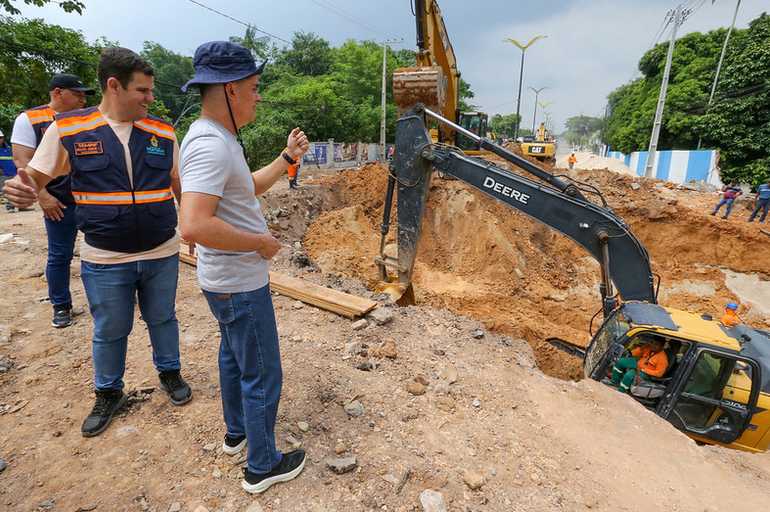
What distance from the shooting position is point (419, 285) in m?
8.00

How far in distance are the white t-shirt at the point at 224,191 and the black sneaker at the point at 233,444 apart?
0.93 m

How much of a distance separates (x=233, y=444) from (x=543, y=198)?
11.7 feet

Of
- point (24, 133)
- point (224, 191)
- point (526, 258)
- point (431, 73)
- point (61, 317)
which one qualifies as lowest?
point (526, 258)

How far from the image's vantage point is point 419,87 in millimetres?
4344

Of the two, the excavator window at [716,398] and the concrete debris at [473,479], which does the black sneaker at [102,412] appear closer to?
the concrete debris at [473,479]

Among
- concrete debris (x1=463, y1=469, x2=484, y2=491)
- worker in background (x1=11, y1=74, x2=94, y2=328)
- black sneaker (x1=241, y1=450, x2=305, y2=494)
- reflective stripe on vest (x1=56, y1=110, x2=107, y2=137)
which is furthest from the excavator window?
worker in background (x1=11, y1=74, x2=94, y2=328)

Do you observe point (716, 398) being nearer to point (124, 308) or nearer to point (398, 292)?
point (398, 292)

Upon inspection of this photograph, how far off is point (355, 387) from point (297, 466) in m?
0.85

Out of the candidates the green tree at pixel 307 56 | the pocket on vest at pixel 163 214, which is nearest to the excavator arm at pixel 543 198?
the pocket on vest at pixel 163 214

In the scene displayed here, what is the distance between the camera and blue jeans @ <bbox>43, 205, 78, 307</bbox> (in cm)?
303

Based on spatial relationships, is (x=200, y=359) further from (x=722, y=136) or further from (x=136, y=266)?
(x=722, y=136)

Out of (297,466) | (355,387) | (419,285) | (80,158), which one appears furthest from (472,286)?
(80,158)

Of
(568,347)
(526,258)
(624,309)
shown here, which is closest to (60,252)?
(624,309)

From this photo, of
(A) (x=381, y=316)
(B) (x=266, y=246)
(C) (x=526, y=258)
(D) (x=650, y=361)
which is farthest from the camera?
(C) (x=526, y=258)
